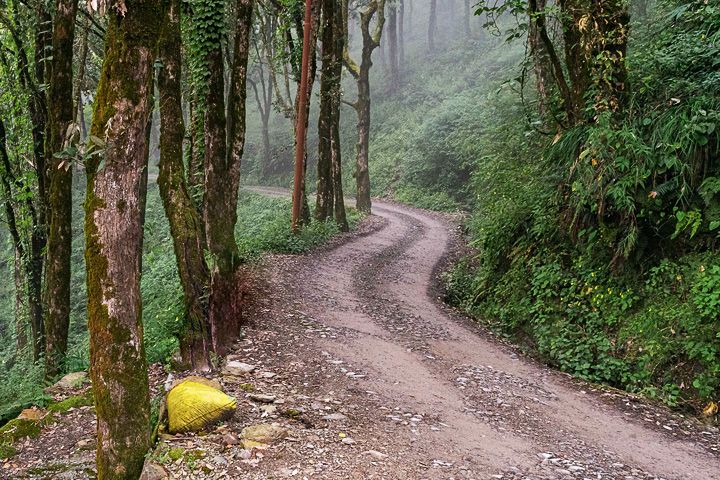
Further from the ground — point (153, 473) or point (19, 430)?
point (153, 473)

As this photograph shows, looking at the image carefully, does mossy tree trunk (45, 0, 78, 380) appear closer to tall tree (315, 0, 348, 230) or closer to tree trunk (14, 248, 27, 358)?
tree trunk (14, 248, 27, 358)

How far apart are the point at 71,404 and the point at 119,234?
3.76m

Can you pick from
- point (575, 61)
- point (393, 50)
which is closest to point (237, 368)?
point (575, 61)

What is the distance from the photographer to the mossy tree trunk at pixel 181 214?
6520mm

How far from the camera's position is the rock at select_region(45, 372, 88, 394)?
740cm

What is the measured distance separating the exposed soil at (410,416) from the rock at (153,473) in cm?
13

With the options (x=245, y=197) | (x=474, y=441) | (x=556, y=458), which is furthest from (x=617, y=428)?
(x=245, y=197)

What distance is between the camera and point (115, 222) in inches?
159

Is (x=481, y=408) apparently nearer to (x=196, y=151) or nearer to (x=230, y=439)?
(x=230, y=439)

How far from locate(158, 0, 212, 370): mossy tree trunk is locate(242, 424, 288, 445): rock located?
2.17m

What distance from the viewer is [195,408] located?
500cm

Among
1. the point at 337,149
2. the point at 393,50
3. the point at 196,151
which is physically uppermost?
the point at 393,50

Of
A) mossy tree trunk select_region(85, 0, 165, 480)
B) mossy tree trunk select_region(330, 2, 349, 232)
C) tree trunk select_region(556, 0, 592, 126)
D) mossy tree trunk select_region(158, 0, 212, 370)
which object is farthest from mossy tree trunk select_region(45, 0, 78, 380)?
mossy tree trunk select_region(330, 2, 349, 232)

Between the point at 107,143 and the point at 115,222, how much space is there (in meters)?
0.66
